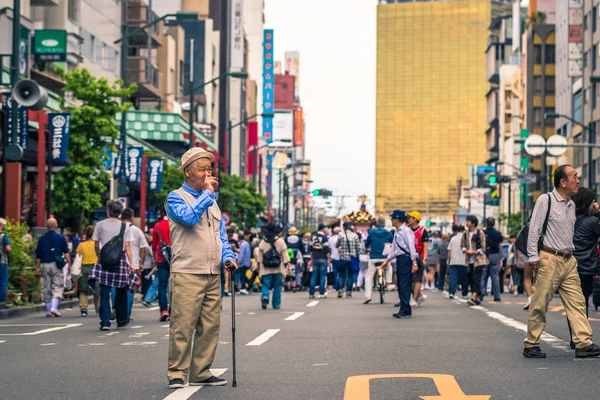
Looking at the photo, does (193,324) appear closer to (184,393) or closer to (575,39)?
(184,393)

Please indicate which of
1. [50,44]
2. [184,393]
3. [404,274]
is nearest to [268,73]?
[50,44]

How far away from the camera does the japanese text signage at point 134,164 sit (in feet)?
151

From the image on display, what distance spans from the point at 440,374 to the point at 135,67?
62.8 m

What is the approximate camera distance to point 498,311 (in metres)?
21.0

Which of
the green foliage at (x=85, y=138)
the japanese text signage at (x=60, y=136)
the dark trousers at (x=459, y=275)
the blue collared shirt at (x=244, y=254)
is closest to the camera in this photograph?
the dark trousers at (x=459, y=275)

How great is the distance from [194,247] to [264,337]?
17.8ft

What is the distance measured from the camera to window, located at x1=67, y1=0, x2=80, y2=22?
5291cm

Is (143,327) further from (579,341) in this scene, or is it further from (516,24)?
(516,24)

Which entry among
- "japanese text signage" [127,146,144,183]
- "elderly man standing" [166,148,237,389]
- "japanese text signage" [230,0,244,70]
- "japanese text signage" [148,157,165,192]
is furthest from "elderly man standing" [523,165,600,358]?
"japanese text signage" [230,0,244,70]

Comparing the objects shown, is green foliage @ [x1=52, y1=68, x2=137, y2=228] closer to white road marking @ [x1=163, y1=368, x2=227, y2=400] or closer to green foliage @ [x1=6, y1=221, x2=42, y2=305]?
green foliage @ [x1=6, y1=221, x2=42, y2=305]

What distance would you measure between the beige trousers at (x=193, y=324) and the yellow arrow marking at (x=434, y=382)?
3.58ft

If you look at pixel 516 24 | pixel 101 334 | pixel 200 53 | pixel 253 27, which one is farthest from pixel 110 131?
pixel 253 27

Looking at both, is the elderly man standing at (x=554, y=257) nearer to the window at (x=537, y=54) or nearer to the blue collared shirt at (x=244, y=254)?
the blue collared shirt at (x=244, y=254)

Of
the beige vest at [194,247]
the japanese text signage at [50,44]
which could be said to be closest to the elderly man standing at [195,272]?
the beige vest at [194,247]
